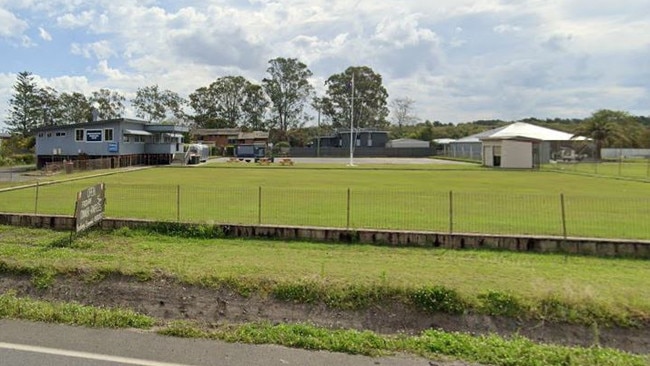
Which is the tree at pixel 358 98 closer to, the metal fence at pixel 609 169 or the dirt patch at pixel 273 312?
the metal fence at pixel 609 169

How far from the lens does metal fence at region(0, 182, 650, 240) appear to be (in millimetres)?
12094

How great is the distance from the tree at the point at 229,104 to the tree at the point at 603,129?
7097 cm

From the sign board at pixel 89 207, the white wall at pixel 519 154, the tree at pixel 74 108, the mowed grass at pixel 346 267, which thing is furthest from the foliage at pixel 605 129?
the tree at pixel 74 108

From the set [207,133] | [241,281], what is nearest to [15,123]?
[207,133]

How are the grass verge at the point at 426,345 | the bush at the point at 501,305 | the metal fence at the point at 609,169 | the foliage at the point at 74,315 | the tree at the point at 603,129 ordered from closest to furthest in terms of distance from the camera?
the grass verge at the point at 426,345 < the foliage at the point at 74,315 < the bush at the point at 501,305 < the metal fence at the point at 609,169 < the tree at the point at 603,129

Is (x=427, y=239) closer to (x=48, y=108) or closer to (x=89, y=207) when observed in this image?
(x=89, y=207)

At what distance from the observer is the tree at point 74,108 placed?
90438mm

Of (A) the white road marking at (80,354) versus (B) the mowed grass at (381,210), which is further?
(B) the mowed grass at (381,210)

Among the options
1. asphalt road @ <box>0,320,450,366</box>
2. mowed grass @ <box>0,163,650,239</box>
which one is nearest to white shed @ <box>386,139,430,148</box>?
mowed grass @ <box>0,163,650,239</box>

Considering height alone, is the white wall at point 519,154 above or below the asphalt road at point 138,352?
above

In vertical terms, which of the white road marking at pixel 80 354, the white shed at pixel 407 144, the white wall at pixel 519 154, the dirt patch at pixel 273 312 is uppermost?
the white shed at pixel 407 144

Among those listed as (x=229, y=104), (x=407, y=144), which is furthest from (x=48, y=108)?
(x=407, y=144)

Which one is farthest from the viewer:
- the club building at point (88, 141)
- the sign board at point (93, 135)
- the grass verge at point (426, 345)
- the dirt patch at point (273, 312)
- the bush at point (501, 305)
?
the sign board at point (93, 135)

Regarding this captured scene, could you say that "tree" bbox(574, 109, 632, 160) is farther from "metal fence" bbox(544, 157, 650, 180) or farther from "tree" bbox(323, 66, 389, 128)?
"tree" bbox(323, 66, 389, 128)
